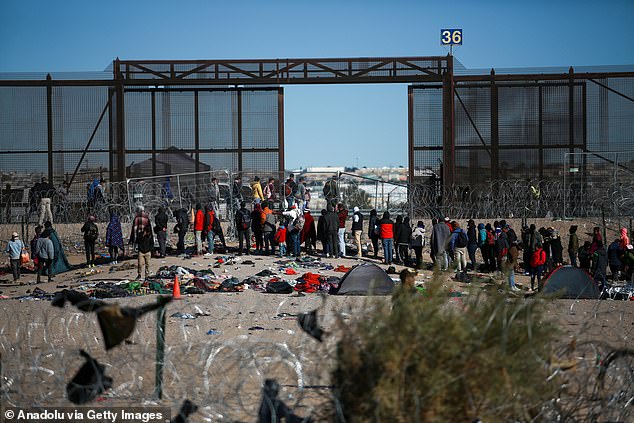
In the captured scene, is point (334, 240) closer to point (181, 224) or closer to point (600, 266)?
point (181, 224)

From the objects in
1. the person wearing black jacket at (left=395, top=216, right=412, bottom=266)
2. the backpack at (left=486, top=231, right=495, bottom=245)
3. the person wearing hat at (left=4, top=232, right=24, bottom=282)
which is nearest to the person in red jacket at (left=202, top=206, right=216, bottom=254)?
the person wearing hat at (left=4, top=232, right=24, bottom=282)

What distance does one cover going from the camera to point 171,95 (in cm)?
2908

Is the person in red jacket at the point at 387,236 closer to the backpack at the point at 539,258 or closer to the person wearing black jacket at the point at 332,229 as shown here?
the person wearing black jacket at the point at 332,229

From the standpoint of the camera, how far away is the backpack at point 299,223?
70.1ft

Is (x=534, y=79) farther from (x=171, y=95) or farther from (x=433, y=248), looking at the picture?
(x=171, y=95)

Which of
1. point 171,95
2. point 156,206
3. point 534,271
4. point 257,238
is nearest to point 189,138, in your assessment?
point 171,95

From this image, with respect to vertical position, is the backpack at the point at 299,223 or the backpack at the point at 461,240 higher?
the backpack at the point at 299,223

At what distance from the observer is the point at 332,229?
845 inches

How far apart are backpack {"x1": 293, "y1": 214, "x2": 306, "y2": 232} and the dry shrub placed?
51.9ft

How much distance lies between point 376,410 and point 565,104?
85.1 feet

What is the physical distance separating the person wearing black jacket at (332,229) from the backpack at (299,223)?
0.74m

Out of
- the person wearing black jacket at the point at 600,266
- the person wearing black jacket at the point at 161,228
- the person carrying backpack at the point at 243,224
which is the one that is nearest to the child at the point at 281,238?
the person carrying backpack at the point at 243,224

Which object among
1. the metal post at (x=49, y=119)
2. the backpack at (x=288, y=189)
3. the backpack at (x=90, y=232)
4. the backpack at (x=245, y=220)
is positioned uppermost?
the metal post at (x=49, y=119)

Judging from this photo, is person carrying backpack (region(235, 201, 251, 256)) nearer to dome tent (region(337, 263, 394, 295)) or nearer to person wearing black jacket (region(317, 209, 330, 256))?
person wearing black jacket (region(317, 209, 330, 256))
